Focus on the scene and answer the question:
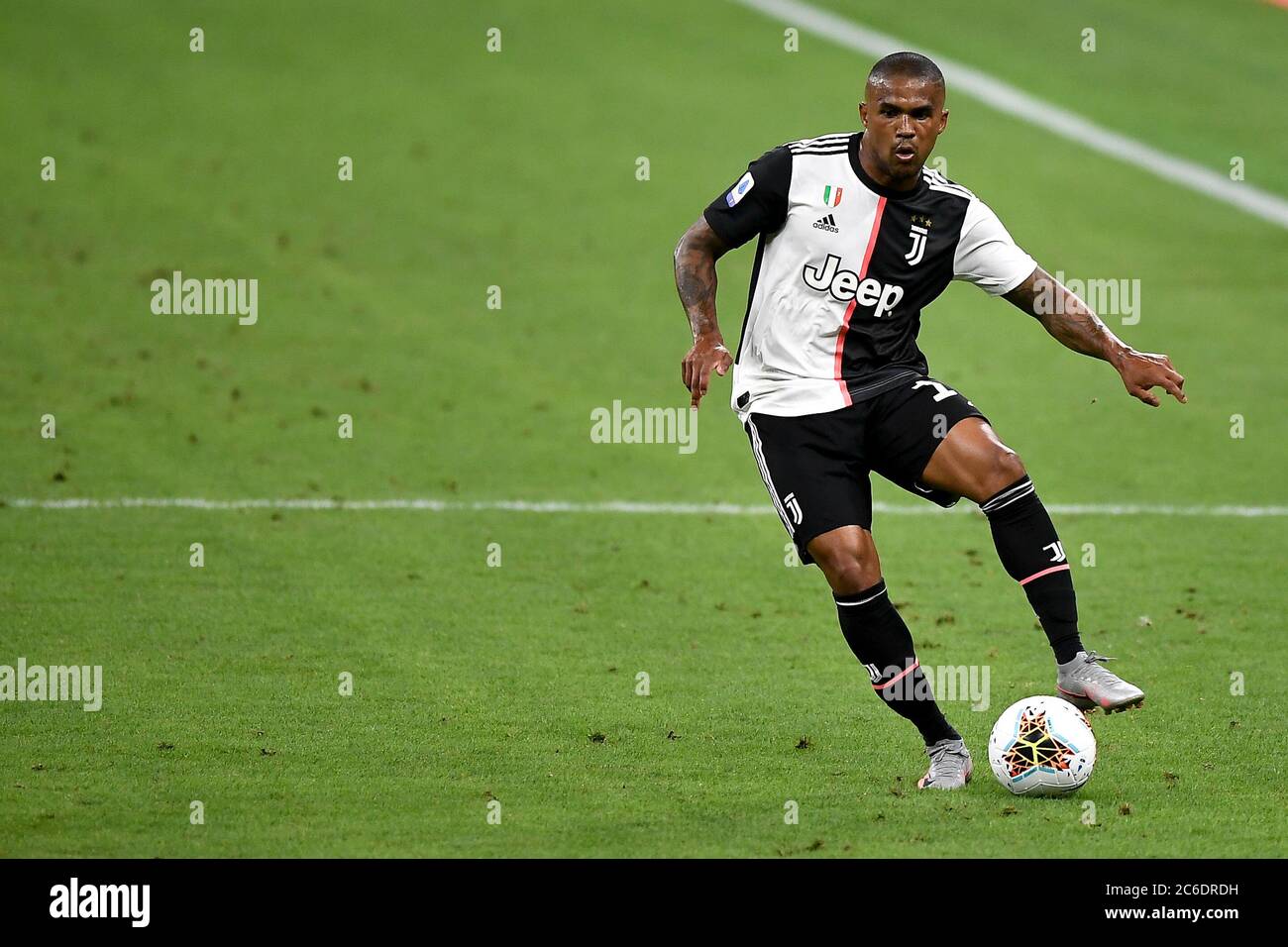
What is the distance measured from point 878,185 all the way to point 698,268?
77 centimetres

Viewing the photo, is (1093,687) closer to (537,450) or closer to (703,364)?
(703,364)

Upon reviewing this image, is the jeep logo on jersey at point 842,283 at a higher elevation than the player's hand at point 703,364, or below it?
higher

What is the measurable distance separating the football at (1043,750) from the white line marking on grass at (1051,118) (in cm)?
1511

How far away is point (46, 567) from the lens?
1048 cm

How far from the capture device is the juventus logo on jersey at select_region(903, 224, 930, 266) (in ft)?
23.1

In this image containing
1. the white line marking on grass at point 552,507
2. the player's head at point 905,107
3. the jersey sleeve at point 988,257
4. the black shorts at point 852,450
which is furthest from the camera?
the white line marking on grass at point 552,507

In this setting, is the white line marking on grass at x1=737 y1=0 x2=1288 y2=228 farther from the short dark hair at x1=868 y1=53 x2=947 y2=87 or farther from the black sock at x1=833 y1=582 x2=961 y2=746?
the black sock at x1=833 y1=582 x2=961 y2=746

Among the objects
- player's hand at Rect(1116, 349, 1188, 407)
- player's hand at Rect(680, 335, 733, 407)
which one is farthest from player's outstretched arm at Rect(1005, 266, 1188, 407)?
player's hand at Rect(680, 335, 733, 407)

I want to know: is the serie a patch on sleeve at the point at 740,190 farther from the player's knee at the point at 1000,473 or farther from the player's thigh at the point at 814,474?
the player's knee at the point at 1000,473

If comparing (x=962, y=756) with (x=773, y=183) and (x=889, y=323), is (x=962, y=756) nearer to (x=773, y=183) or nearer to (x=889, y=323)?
(x=889, y=323)

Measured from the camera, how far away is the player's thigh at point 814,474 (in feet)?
22.4

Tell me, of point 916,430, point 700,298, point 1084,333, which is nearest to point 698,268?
point 700,298

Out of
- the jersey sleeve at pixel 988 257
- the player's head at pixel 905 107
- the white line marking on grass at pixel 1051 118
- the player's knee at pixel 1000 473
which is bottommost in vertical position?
the player's knee at pixel 1000 473

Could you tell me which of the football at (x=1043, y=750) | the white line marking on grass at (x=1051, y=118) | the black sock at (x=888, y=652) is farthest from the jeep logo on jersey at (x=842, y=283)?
the white line marking on grass at (x=1051, y=118)
